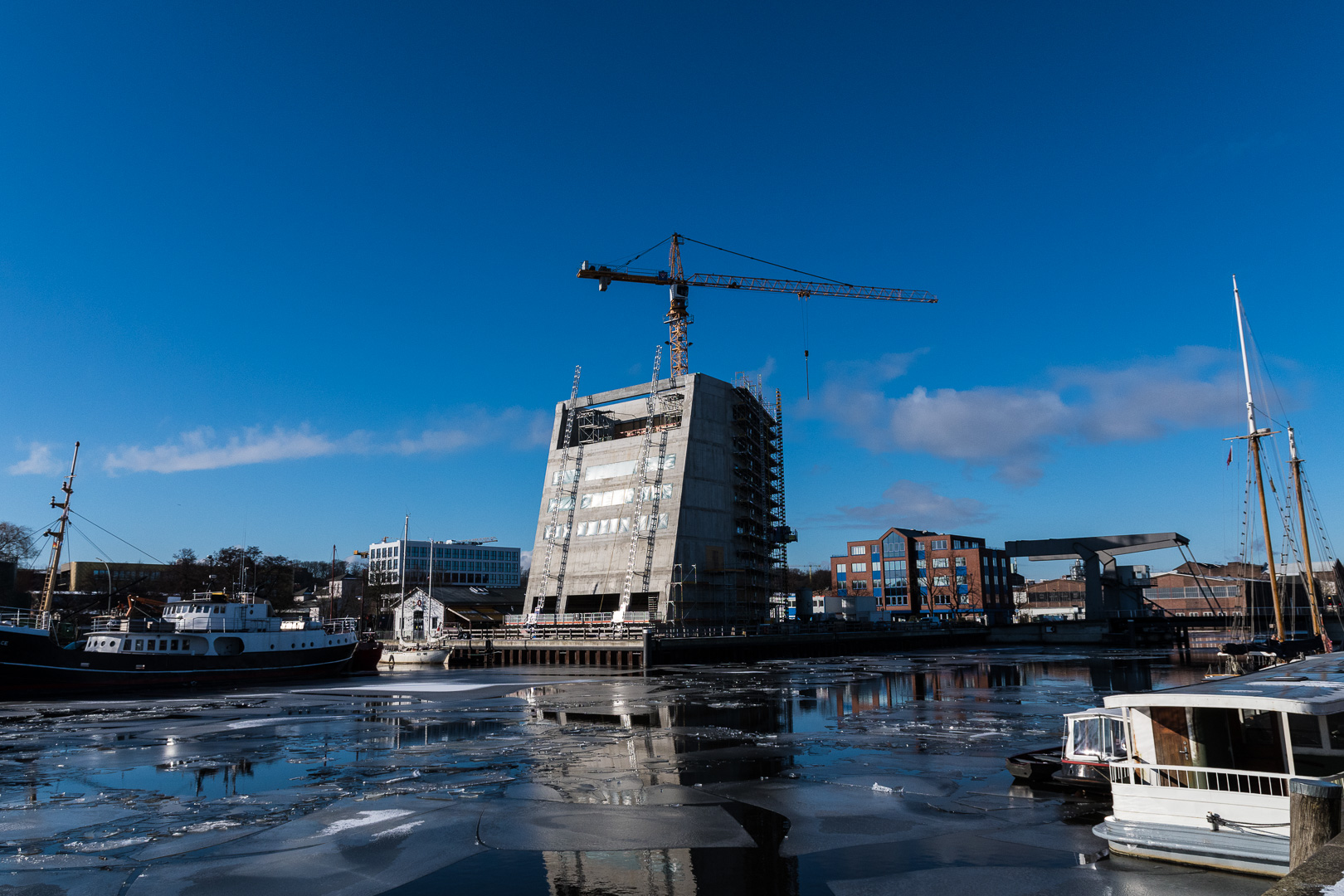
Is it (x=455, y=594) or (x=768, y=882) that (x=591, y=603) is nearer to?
(x=455, y=594)

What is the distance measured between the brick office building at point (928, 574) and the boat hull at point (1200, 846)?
439 ft

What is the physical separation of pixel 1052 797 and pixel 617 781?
32.1 feet

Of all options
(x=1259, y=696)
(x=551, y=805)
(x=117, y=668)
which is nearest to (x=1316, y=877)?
(x=1259, y=696)

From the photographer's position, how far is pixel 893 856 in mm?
13484

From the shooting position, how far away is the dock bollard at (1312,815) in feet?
25.8

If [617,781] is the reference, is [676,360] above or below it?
above

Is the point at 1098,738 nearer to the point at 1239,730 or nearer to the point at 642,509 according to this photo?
the point at 1239,730

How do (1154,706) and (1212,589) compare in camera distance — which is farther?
(1212,589)

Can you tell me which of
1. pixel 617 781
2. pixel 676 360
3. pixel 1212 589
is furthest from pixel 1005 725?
pixel 1212 589

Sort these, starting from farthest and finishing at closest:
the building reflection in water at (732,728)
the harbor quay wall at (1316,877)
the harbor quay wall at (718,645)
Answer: the harbor quay wall at (718,645)
the building reflection in water at (732,728)
the harbor quay wall at (1316,877)

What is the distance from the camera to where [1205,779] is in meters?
13.3

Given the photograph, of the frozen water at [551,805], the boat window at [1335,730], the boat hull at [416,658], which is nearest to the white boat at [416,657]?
the boat hull at [416,658]

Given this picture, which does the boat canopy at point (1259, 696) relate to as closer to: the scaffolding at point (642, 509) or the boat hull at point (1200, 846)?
the boat hull at point (1200, 846)

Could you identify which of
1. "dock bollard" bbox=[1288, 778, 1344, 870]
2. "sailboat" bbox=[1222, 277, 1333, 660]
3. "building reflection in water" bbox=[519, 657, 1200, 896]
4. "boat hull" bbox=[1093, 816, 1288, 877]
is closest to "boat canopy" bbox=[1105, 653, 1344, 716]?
"boat hull" bbox=[1093, 816, 1288, 877]
